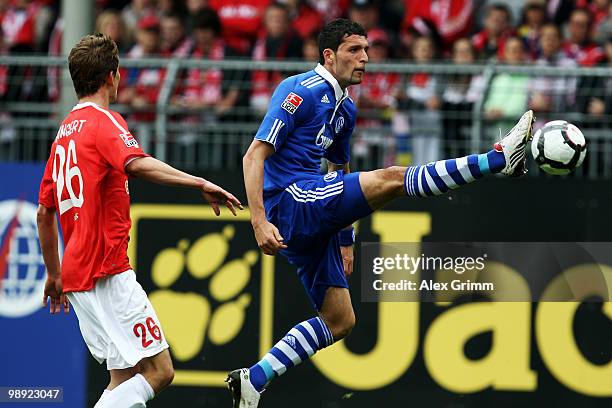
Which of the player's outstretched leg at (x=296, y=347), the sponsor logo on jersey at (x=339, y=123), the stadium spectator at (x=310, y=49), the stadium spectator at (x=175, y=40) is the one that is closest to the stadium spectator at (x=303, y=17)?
the stadium spectator at (x=310, y=49)

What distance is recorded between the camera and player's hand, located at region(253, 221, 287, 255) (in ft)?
25.0

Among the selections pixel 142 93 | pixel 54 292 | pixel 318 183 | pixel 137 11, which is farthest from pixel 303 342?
pixel 137 11

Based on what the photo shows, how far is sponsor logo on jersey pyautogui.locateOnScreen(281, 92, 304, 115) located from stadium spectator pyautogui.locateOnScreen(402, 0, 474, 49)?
476 centimetres

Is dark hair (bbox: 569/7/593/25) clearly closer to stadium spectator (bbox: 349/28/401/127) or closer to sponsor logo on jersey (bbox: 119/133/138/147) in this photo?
stadium spectator (bbox: 349/28/401/127)

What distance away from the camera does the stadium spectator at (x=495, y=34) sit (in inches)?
476

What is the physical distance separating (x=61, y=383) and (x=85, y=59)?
11.5 feet

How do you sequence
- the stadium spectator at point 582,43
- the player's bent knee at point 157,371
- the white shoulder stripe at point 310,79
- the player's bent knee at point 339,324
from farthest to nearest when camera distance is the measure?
the stadium spectator at point 582,43 → the player's bent knee at point 339,324 → the white shoulder stripe at point 310,79 → the player's bent knee at point 157,371

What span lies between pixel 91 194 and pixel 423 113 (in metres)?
4.53

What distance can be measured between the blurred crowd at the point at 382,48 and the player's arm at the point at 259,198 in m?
3.11

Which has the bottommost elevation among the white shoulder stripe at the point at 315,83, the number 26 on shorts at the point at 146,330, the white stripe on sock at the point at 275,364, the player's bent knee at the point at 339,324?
the white stripe on sock at the point at 275,364

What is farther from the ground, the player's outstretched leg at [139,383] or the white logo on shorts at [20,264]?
the white logo on shorts at [20,264]

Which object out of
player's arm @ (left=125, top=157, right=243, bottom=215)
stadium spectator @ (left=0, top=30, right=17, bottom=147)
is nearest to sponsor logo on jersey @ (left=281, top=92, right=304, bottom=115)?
player's arm @ (left=125, top=157, right=243, bottom=215)

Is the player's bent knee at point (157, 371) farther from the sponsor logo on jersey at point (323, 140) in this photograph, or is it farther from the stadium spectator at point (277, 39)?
the stadium spectator at point (277, 39)

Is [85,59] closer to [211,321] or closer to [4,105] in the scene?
[211,321]
